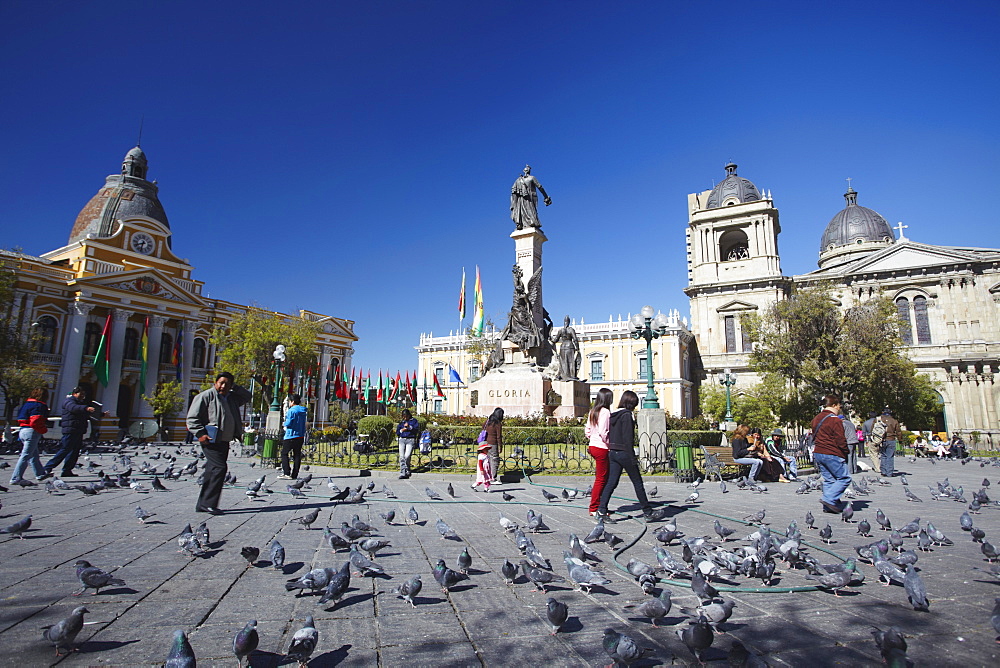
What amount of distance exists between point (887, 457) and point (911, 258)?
3753 centimetres

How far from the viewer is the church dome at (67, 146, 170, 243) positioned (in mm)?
41688

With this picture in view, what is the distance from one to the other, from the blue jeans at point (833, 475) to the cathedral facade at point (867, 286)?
111 feet

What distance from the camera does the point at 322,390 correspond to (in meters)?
49.8

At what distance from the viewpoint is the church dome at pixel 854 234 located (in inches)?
2096

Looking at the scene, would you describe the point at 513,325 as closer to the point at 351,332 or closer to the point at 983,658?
the point at 983,658

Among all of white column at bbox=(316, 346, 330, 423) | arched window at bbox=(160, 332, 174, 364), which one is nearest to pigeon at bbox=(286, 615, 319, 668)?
arched window at bbox=(160, 332, 174, 364)

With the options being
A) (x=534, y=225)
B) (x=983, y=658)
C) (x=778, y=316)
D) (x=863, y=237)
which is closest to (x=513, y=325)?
(x=534, y=225)

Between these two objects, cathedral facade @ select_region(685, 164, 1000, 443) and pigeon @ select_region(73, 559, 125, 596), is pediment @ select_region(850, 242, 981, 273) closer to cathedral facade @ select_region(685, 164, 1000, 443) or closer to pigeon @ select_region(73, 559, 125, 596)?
cathedral facade @ select_region(685, 164, 1000, 443)

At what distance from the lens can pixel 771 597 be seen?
3936 millimetres

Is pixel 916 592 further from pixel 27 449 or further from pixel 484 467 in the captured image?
pixel 27 449

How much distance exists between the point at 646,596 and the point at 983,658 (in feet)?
6.18

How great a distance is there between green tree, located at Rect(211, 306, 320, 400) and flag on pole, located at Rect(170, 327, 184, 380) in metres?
2.58

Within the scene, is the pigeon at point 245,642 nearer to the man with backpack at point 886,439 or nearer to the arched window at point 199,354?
the man with backpack at point 886,439

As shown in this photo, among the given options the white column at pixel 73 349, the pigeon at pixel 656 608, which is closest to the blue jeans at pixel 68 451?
the pigeon at pixel 656 608
